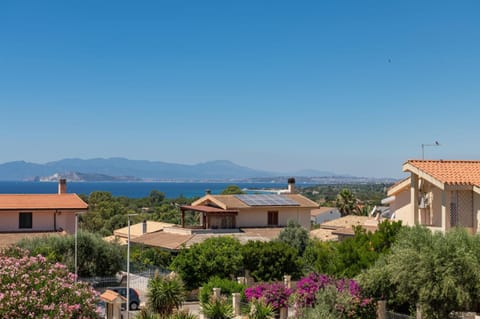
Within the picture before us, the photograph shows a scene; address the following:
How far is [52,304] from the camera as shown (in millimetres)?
20047

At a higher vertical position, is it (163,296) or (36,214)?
(36,214)

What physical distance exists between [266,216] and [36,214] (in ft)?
61.3

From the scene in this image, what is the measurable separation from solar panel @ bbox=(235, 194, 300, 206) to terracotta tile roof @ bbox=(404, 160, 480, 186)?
25.7 m

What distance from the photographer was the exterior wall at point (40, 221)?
153 ft

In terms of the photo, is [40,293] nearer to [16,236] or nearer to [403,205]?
[403,205]

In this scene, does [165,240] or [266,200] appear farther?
[266,200]

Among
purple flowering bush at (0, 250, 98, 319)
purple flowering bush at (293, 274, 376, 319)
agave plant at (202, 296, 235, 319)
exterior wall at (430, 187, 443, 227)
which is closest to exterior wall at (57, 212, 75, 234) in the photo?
agave plant at (202, 296, 235, 319)

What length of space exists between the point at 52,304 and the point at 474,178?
18040mm

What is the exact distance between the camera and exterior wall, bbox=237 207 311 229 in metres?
52.3

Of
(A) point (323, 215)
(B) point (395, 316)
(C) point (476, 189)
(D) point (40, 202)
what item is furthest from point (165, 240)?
(A) point (323, 215)

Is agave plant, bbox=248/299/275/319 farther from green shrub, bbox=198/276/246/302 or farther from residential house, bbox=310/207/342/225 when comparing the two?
residential house, bbox=310/207/342/225

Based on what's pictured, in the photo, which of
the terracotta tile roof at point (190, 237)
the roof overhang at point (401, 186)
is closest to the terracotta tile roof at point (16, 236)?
the terracotta tile roof at point (190, 237)

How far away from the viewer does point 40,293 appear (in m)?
20.4

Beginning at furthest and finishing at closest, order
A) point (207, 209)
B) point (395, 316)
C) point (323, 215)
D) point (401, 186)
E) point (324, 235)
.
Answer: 1. point (323, 215)
2. point (324, 235)
3. point (207, 209)
4. point (401, 186)
5. point (395, 316)
